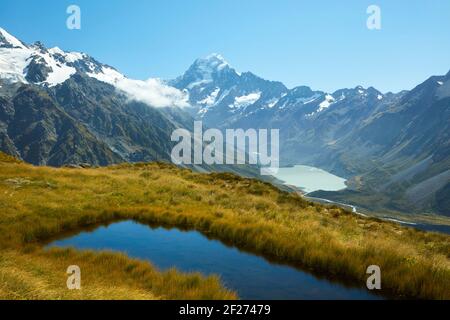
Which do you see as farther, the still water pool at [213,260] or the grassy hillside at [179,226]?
the still water pool at [213,260]

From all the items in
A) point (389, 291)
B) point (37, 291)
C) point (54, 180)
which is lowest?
point (389, 291)

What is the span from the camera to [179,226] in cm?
2670

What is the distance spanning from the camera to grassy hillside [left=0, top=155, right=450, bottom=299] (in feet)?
48.9

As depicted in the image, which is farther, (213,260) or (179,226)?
(179,226)

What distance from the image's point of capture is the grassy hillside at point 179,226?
586 inches

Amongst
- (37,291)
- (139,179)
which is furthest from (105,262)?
(139,179)

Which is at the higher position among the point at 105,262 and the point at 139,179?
the point at 139,179

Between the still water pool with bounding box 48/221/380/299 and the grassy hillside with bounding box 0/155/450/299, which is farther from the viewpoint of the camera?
the still water pool with bounding box 48/221/380/299

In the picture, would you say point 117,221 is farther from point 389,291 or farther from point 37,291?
point 389,291

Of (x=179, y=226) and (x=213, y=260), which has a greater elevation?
(x=179, y=226)
